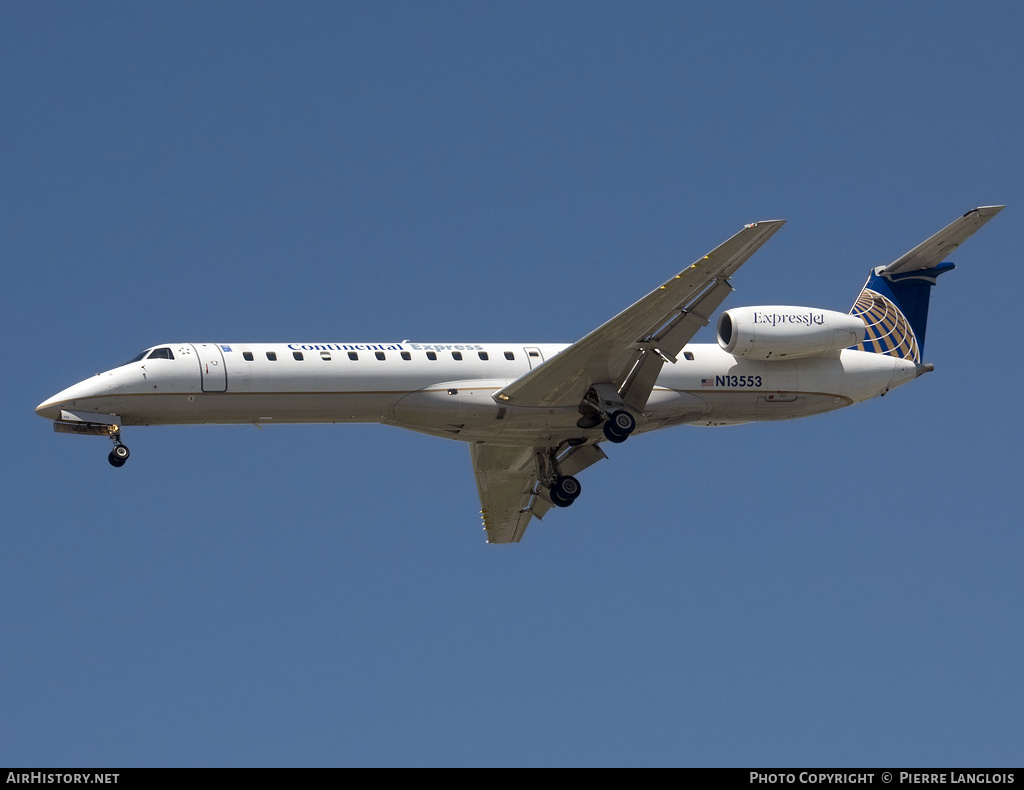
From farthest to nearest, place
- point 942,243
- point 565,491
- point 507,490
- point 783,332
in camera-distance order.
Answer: point 507,490, point 942,243, point 565,491, point 783,332

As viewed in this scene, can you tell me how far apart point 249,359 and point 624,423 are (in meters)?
7.40

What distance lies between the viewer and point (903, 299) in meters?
32.3

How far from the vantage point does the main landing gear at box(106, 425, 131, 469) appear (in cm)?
2662

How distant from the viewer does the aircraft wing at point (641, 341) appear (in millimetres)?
26109

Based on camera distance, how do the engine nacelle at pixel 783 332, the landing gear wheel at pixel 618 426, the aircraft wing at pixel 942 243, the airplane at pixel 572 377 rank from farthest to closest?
the aircraft wing at pixel 942 243 → the engine nacelle at pixel 783 332 → the landing gear wheel at pixel 618 426 → the airplane at pixel 572 377

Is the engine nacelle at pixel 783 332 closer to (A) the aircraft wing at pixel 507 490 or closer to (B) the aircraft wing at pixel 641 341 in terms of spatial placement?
(B) the aircraft wing at pixel 641 341

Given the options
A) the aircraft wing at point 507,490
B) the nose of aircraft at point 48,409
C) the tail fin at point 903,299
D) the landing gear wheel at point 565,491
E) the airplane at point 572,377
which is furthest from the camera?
the aircraft wing at point 507,490

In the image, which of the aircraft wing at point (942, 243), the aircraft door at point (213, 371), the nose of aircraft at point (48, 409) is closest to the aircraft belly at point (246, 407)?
the aircraft door at point (213, 371)

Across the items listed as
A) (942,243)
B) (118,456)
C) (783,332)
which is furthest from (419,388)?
(942,243)

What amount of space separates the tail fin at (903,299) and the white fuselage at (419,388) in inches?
39.3

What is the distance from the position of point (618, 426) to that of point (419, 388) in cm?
399

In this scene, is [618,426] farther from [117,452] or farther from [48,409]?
[48,409]

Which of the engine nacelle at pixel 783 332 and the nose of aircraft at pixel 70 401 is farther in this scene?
the engine nacelle at pixel 783 332
